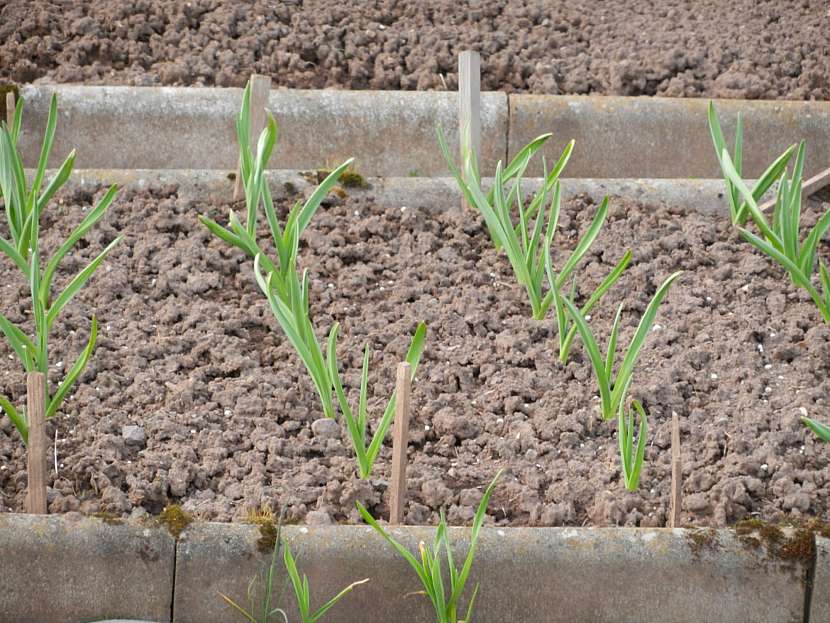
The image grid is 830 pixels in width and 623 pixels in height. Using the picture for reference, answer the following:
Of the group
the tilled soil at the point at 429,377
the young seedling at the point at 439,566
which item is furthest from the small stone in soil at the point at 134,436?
the young seedling at the point at 439,566

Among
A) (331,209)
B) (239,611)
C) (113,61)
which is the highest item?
(113,61)

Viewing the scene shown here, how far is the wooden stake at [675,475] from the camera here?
6.90 feet

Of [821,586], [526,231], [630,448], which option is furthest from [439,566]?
[526,231]

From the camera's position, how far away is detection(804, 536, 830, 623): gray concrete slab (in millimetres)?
2119

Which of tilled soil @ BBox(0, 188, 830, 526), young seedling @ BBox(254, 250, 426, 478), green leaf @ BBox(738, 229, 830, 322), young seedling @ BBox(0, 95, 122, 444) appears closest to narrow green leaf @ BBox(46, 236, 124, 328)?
young seedling @ BBox(0, 95, 122, 444)

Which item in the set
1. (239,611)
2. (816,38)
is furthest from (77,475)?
(816,38)

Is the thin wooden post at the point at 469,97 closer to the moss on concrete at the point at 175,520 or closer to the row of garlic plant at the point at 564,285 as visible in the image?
the row of garlic plant at the point at 564,285

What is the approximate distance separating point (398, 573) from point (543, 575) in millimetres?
263

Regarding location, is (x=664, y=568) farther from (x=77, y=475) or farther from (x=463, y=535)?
(x=77, y=475)

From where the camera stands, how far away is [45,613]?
6.86ft

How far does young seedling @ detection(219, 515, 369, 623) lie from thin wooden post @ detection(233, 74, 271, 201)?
125 centimetres

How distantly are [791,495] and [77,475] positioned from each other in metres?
1.41

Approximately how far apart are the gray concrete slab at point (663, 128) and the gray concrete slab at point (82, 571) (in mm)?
1924

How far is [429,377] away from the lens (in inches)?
102
